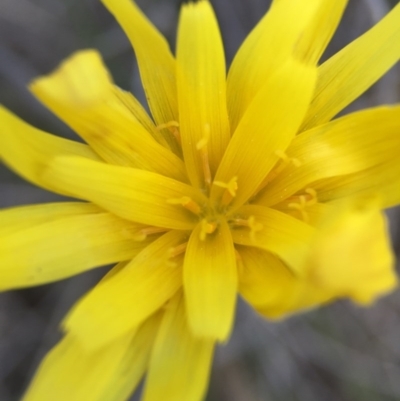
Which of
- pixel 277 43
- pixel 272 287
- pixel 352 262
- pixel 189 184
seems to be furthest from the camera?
pixel 189 184

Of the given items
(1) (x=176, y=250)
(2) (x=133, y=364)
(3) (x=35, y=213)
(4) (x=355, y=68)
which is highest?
(4) (x=355, y=68)

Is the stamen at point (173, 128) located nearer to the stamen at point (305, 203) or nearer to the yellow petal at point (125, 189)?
the yellow petal at point (125, 189)

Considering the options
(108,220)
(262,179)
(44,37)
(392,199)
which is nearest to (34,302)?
(44,37)

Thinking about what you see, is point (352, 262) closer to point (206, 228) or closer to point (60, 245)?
point (206, 228)

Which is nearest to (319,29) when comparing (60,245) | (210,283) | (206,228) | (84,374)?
(206,228)

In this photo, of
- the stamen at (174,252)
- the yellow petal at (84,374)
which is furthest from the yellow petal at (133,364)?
the stamen at (174,252)

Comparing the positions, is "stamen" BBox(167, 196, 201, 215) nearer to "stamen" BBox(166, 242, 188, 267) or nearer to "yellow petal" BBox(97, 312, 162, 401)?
"stamen" BBox(166, 242, 188, 267)
